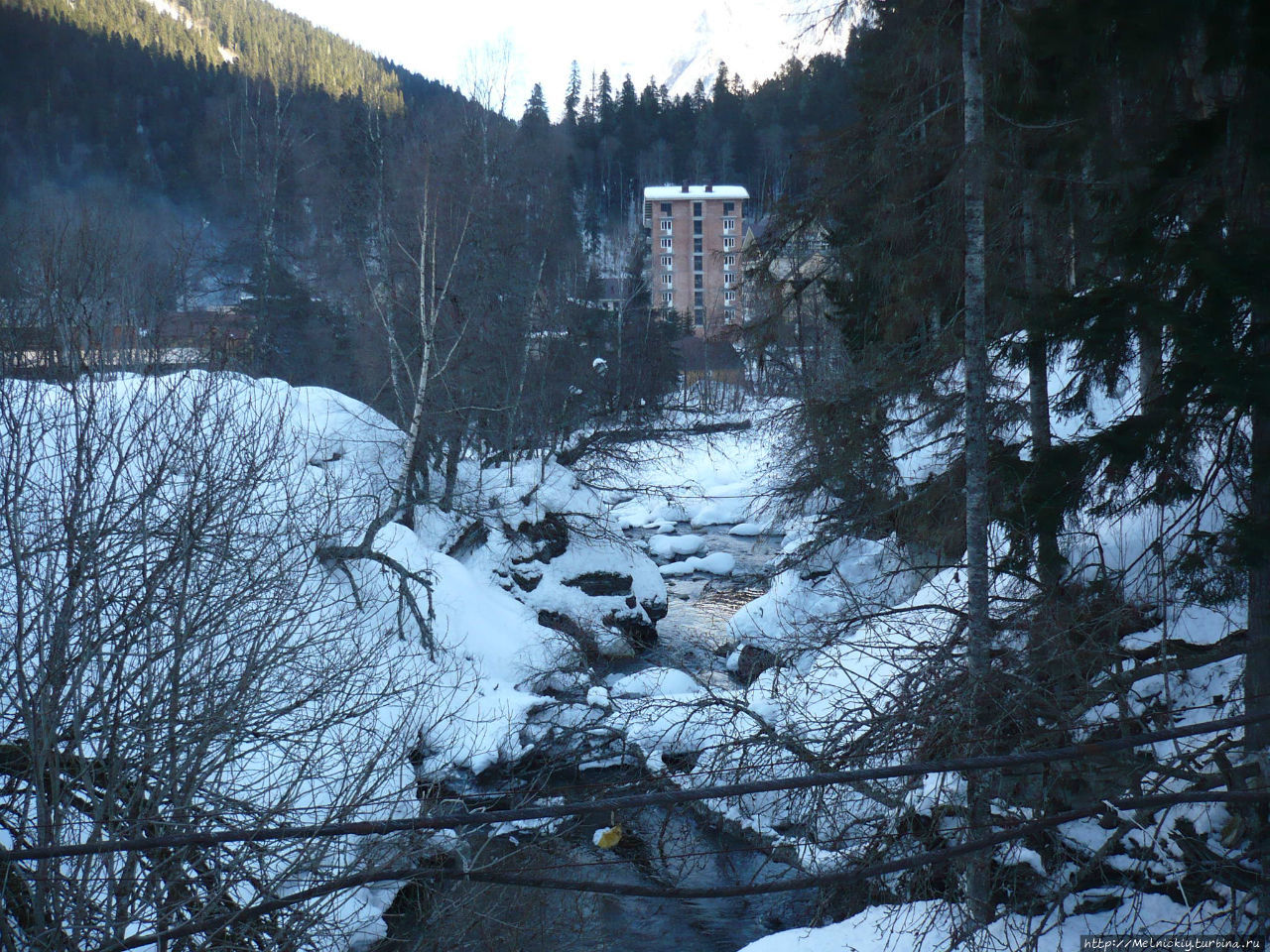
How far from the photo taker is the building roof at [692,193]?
59.4 metres

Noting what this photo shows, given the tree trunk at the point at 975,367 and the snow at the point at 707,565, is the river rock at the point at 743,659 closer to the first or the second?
the tree trunk at the point at 975,367

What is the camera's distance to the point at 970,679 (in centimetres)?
732

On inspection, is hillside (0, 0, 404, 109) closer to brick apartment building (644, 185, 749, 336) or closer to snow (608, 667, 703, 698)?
brick apartment building (644, 185, 749, 336)

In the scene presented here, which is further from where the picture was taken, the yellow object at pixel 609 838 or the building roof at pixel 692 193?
the building roof at pixel 692 193

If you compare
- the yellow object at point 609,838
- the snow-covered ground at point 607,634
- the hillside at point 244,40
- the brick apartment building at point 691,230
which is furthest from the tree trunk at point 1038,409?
the brick apartment building at point 691,230

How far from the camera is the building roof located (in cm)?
5944

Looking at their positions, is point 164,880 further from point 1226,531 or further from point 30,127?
point 30,127

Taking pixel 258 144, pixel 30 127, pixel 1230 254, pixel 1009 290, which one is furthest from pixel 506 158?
pixel 30 127

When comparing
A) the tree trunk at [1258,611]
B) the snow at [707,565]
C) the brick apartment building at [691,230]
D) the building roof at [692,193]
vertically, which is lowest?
Result: the tree trunk at [1258,611]

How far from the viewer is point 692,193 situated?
196 feet

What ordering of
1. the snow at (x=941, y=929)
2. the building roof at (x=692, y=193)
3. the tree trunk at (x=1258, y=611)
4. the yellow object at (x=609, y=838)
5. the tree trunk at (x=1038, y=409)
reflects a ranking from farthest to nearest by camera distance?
the building roof at (x=692, y=193), the yellow object at (x=609, y=838), the tree trunk at (x=1038, y=409), the snow at (x=941, y=929), the tree trunk at (x=1258, y=611)

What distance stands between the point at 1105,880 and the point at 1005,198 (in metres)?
6.50

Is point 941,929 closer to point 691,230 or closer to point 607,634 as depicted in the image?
point 607,634

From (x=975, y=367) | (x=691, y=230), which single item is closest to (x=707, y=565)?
(x=975, y=367)
